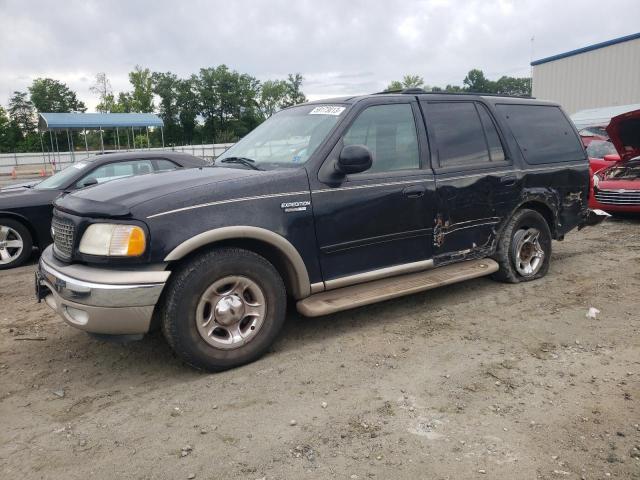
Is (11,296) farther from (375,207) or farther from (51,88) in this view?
(51,88)

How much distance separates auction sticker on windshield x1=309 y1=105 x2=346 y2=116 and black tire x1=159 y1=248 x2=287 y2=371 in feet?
4.65

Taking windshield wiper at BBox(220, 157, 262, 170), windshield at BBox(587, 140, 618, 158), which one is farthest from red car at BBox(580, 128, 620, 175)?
windshield wiper at BBox(220, 157, 262, 170)

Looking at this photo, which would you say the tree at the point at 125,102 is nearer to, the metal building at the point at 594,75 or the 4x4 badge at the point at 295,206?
the metal building at the point at 594,75

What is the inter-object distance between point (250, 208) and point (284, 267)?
1.86 feet

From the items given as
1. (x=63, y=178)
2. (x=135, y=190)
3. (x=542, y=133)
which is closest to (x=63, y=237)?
(x=135, y=190)

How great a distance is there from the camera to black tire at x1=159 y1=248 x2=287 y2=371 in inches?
132

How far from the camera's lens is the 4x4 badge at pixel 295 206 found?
3734 mm

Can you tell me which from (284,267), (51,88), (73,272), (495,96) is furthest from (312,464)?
(51,88)

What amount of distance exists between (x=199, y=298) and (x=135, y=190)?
878 mm

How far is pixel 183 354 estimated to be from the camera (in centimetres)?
343

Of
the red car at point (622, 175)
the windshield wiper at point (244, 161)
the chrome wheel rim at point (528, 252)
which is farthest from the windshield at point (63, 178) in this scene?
the red car at point (622, 175)

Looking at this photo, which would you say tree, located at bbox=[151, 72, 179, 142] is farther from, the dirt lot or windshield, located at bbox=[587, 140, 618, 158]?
the dirt lot

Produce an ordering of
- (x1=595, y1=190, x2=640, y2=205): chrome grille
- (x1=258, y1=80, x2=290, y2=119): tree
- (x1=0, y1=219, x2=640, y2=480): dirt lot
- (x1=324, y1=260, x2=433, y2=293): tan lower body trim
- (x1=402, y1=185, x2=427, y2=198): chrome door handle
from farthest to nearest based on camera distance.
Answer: (x1=258, y1=80, x2=290, y2=119): tree < (x1=595, y1=190, x2=640, y2=205): chrome grille < (x1=402, y1=185, x2=427, y2=198): chrome door handle < (x1=324, y1=260, x2=433, y2=293): tan lower body trim < (x1=0, y1=219, x2=640, y2=480): dirt lot

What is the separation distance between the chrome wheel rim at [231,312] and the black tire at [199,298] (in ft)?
0.09
